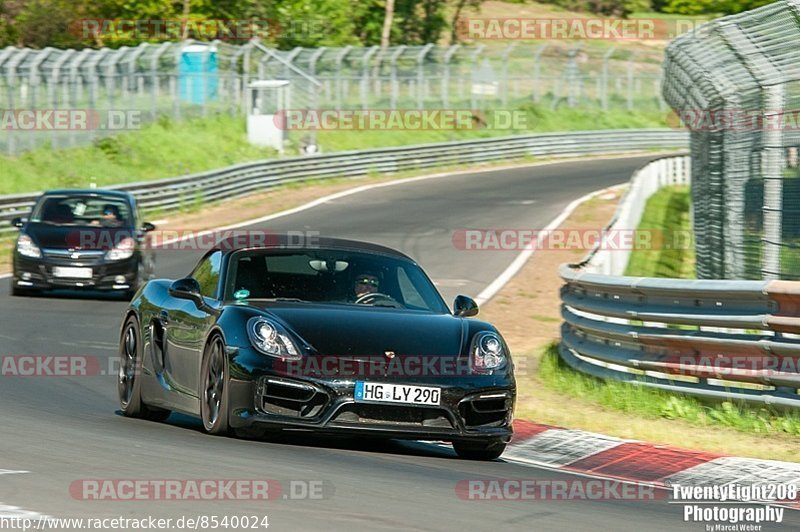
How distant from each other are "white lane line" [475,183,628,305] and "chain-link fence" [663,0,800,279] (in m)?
5.24

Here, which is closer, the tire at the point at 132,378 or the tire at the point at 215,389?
the tire at the point at 215,389

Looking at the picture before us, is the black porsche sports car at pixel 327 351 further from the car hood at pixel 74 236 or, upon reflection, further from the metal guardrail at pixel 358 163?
the metal guardrail at pixel 358 163

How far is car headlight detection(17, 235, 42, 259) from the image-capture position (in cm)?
1981

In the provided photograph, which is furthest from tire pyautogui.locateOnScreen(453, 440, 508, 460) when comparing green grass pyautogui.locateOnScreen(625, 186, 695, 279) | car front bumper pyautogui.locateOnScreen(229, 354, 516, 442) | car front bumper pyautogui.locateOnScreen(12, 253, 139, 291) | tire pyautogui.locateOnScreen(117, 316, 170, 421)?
green grass pyautogui.locateOnScreen(625, 186, 695, 279)

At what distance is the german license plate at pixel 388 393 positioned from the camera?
340 inches

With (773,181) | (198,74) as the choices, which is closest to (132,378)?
(773,181)

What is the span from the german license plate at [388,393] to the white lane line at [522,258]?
462 inches

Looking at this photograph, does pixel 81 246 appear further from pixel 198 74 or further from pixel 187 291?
pixel 198 74

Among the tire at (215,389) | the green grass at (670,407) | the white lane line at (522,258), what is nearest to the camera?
the tire at (215,389)

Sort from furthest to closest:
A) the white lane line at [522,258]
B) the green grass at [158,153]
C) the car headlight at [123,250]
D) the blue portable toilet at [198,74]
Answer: the blue portable toilet at [198,74], the green grass at [158,153], the white lane line at [522,258], the car headlight at [123,250]

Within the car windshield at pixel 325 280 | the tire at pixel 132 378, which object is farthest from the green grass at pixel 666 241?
the car windshield at pixel 325 280

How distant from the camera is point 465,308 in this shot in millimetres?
9781

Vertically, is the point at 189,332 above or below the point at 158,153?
above

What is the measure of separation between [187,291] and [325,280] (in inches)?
33.8
